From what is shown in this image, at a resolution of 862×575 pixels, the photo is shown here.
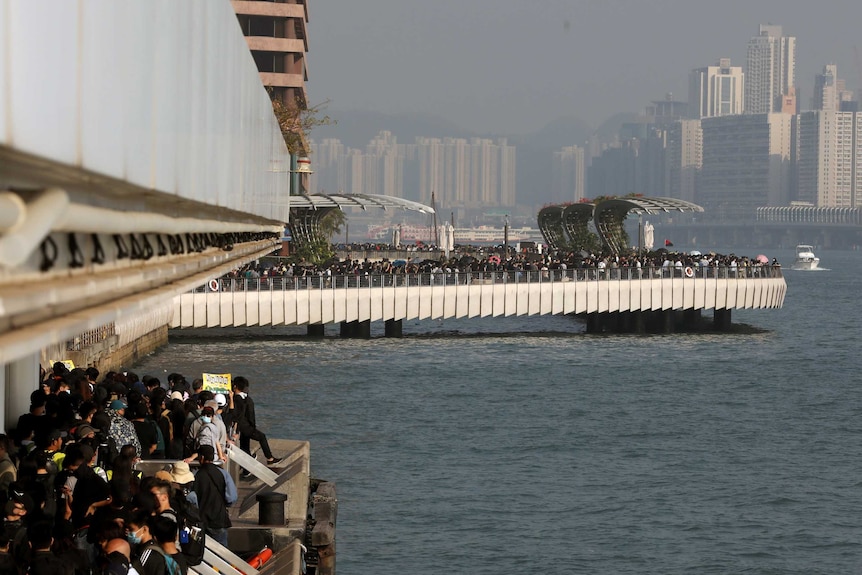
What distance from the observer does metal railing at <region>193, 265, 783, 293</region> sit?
195 feet

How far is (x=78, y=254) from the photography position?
4977 mm

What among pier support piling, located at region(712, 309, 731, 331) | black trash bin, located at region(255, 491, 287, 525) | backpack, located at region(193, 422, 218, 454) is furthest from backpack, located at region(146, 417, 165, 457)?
pier support piling, located at region(712, 309, 731, 331)

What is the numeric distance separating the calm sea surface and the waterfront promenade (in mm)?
1584

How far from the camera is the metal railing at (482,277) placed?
195 ft

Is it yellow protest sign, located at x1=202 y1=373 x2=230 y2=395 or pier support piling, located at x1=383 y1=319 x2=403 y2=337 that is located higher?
yellow protest sign, located at x1=202 y1=373 x2=230 y2=395

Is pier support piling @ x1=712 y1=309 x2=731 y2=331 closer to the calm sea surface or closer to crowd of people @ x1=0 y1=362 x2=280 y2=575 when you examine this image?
the calm sea surface

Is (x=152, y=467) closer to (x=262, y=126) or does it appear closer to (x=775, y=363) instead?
(x=262, y=126)

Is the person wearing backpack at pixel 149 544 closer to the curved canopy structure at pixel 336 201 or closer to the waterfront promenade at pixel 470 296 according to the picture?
the waterfront promenade at pixel 470 296

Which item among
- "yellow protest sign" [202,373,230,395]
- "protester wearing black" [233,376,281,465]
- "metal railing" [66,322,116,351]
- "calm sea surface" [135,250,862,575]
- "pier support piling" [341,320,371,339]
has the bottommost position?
"calm sea surface" [135,250,862,575]

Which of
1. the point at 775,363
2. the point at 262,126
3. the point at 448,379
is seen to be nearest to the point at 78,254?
the point at 262,126

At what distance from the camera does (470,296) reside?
65250mm

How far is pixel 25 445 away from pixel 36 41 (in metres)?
11.2

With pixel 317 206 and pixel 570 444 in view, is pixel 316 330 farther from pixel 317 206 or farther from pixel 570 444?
pixel 570 444

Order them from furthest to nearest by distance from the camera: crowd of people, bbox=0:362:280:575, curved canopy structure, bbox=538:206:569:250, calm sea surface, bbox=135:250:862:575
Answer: curved canopy structure, bbox=538:206:569:250 < calm sea surface, bbox=135:250:862:575 < crowd of people, bbox=0:362:280:575
